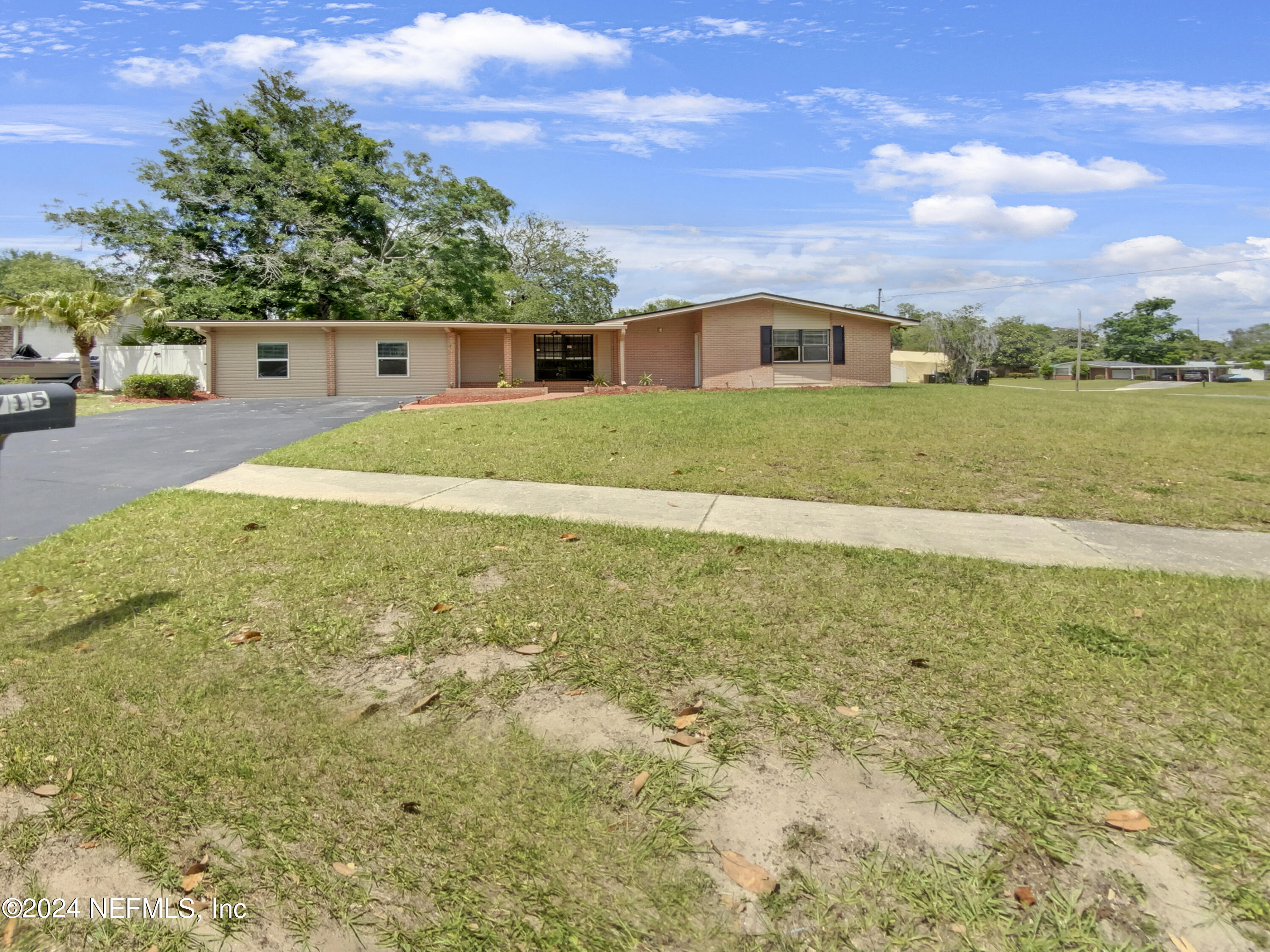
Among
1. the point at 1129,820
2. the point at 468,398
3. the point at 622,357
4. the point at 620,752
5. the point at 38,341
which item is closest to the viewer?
the point at 1129,820

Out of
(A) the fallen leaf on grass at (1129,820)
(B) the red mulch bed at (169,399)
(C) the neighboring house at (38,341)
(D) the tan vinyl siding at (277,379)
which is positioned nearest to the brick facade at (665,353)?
(D) the tan vinyl siding at (277,379)

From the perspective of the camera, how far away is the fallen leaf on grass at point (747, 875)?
2.29m

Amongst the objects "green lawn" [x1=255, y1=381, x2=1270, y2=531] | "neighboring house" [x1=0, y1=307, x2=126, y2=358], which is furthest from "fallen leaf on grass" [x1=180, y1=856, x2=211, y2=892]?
"neighboring house" [x1=0, y1=307, x2=126, y2=358]

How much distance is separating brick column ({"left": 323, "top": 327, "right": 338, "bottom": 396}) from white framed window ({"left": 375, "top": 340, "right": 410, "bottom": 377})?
4.55 ft

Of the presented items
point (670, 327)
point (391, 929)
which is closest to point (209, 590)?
point (391, 929)

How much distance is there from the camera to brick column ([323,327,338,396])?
27.2 m

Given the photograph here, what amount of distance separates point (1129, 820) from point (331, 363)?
28.0 m

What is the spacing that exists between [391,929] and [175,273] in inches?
1388

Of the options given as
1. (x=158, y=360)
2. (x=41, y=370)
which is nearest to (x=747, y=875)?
(x=41, y=370)

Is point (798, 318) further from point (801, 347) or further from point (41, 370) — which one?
point (41, 370)

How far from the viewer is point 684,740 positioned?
3064 millimetres

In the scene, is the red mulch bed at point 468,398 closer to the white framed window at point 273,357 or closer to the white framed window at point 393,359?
the white framed window at point 393,359

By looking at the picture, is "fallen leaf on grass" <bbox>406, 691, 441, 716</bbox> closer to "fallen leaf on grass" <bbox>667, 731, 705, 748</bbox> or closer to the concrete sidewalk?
"fallen leaf on grass" <bbox>667, 731, 705, 748</bbox>

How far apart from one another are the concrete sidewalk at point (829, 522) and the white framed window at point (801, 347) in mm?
20878
